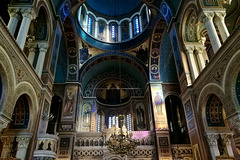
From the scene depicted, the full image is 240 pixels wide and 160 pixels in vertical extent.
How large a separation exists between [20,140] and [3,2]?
7.13 meters

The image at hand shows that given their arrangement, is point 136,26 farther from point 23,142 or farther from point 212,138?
point 23,142

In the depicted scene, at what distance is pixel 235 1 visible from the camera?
10242 millimetres

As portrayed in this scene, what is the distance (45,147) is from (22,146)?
78 cm

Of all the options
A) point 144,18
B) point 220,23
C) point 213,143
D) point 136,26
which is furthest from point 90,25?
point 213,143

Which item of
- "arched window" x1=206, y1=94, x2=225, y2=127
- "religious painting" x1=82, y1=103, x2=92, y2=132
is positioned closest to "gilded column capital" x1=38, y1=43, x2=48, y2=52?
"arched window" x1=206, y1=94, x2=225, y2=127

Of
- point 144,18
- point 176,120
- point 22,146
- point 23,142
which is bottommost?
point 22,146

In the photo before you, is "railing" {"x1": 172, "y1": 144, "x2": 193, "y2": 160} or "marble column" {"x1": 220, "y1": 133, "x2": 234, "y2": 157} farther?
"railing" {"x1": 172, "y1": 144, "x2": 193, "y2": 160}

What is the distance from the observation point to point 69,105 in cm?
1446

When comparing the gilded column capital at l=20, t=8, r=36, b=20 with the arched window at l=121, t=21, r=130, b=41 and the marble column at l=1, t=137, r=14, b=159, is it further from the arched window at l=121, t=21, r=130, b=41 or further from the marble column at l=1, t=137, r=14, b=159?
the arched window at l=121, t=21, r=130, b=41

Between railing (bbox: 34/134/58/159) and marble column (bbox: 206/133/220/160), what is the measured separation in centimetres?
592

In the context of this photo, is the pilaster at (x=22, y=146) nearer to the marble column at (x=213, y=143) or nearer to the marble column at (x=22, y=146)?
the marble column at (x=22, y=146)

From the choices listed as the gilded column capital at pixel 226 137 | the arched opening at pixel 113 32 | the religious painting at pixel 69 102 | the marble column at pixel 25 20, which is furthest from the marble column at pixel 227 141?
the arched opening at pixel 113 32

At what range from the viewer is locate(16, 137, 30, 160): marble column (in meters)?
6.48

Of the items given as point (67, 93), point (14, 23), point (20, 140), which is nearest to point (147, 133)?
point (67, 93)
